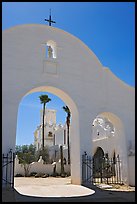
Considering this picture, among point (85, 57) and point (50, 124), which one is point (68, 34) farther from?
point (50, 124)

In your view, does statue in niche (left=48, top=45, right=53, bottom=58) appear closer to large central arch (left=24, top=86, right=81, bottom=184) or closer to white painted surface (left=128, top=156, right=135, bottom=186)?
large central arch (left=24, top=86, right=81, bottom=184)

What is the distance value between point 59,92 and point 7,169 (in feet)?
15.6

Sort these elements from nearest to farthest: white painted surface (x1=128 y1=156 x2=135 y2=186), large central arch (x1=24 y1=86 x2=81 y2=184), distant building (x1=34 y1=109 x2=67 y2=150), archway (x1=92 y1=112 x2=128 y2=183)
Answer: large central arch (x1=24 y1=86 x2=81 y2=184), white painted surface (x1=128 y1=156 x2=135 y2=186), archway (x1=92 y1=112 x2=128 y2=183), distant building (x1=34 y1=109 x2=67 y2=150)

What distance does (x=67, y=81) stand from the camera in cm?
1279

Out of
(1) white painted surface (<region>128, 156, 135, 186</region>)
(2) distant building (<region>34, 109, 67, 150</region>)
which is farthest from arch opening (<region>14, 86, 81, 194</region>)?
(2) distant building (<region>34, 109, 67, 150</region>)

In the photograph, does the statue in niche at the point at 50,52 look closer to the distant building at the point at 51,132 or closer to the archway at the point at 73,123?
the archway at the point at 73,123

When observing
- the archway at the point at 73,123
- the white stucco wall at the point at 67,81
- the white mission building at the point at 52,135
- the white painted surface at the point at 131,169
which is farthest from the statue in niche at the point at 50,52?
the white mission building at the point at 52,135

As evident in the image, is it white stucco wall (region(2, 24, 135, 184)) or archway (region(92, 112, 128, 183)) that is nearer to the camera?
white stucco wall (region(2, 24, 135, 184))

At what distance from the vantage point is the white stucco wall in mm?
11812

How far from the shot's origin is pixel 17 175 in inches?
893

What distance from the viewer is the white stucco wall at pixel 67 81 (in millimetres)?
11812

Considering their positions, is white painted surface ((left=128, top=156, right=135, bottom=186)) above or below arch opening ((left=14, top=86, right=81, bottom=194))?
below

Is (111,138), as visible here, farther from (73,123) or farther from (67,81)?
(67,81)

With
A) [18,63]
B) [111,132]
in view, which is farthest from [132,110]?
[111,132]
